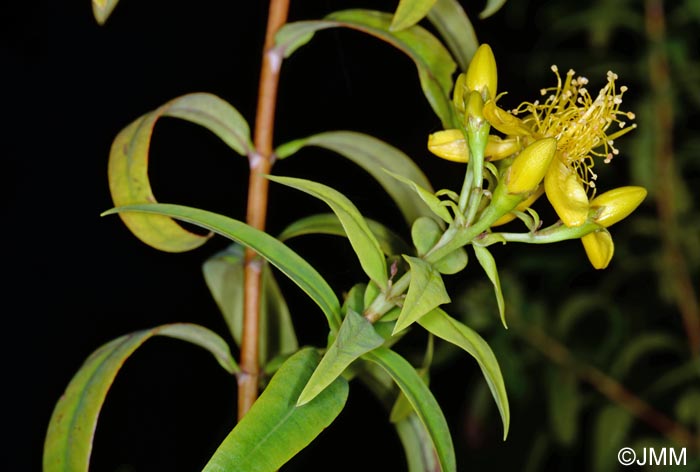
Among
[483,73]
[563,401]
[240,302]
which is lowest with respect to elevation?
[563,401]

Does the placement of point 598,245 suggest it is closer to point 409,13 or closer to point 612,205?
point 612,205

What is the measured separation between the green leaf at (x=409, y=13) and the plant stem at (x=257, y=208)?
0.33 ft

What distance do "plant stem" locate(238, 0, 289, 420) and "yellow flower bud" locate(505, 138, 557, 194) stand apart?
190 mm

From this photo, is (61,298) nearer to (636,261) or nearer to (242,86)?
(242,86)

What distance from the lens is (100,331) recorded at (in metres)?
1.08

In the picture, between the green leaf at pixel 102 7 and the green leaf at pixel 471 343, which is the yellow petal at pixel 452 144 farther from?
the green leaf at pixel 102 7

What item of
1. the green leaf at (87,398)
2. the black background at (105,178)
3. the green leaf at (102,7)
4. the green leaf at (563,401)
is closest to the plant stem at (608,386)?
the green leaf at (563,401)

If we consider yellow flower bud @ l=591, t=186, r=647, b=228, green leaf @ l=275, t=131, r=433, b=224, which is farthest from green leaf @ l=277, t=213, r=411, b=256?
yellow flower bud @ l=591, t=186, r=647, b=228

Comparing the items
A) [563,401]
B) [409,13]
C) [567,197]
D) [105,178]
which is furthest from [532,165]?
[563,401]

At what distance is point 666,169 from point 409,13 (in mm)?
792

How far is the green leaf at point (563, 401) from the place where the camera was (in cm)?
117

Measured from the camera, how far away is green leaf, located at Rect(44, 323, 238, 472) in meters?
0.54

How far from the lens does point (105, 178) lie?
3.39 feet

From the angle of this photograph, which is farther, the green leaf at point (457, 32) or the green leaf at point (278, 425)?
the green leaf at point (457, 32)
